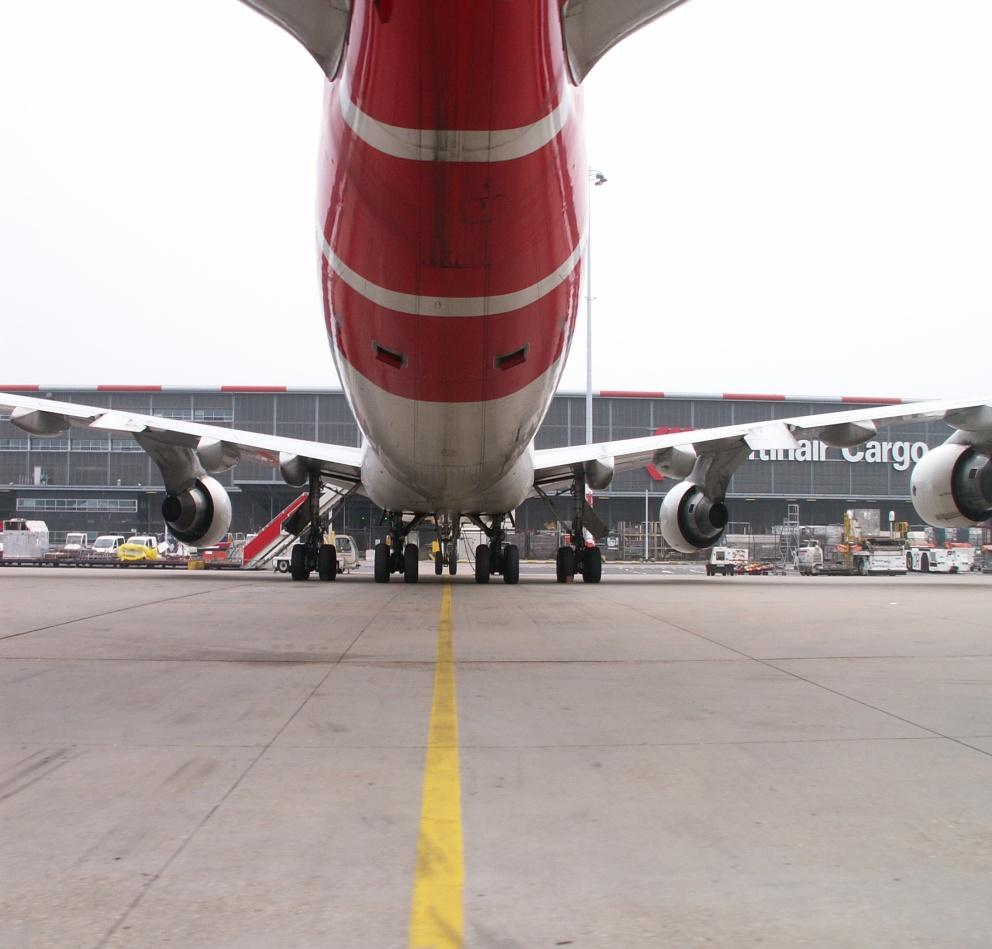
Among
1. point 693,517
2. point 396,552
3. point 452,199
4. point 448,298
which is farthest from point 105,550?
point 452,199

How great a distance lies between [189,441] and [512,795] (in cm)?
1482

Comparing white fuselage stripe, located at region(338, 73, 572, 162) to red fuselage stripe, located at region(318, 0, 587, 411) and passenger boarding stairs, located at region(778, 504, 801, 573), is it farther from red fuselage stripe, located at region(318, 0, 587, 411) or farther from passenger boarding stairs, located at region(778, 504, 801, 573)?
passenger boarding stairs, located at region(778, 504, 801, 573)

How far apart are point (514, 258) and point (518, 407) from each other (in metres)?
2.66

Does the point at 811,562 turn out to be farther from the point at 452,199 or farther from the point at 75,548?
the point at 75,548

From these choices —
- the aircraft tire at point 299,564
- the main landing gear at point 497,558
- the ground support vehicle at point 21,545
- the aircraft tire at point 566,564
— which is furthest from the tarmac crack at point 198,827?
the ground support vehicle at point 21,545

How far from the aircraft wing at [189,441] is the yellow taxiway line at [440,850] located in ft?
42.6

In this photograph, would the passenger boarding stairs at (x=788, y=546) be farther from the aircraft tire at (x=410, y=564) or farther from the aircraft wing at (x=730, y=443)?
the aircraft tire at (x=410, y=564)

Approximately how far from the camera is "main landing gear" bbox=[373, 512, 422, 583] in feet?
61.8

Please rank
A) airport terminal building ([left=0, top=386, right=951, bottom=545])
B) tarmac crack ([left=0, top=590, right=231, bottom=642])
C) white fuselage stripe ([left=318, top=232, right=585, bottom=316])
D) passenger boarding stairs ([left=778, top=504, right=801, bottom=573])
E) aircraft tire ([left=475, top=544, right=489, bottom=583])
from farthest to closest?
airport terminal building ([left=0, top=386, right=951, bottom=545]) < passenger boarding stairs ([left=778, top=504, right=801, bottom=573]) < aircraft tire ([left=475, top=544, right=489, bottom=583]) < tarmac crack ([left=0, top=590, right=231, bottom=642]) < white fuselage stripe ([left=318, top=232, right=585, bottom=316])

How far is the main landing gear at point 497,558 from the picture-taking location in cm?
1881

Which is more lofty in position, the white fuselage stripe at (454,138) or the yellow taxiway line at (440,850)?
the white fuselage stripe at (454,138)

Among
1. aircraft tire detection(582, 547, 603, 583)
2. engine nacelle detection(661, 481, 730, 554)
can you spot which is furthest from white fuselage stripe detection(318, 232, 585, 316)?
aircraft tire detection(582, 547, 603, 583)

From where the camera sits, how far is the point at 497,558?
1917cm

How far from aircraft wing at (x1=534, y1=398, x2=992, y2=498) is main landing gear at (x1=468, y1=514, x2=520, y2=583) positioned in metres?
1.38
